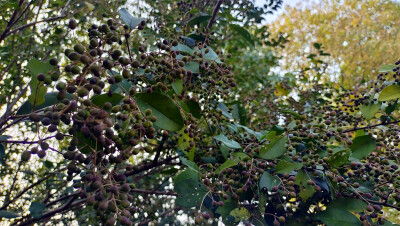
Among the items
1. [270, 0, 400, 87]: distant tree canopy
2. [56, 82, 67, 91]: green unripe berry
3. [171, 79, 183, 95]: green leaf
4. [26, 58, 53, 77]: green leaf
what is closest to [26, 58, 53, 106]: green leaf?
[26, 58, 53, 77]: green leaf

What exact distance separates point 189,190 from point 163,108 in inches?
12.2

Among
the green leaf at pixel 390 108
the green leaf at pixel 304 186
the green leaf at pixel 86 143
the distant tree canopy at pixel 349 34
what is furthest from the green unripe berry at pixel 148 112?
the distant tree canopy at pixel 349 34

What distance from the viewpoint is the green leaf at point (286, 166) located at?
1020 millimetres

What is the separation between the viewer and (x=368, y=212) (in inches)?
40.5

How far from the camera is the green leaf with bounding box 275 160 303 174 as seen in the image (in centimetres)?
102

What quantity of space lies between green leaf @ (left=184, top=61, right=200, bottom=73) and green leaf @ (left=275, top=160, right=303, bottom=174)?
15.4 inches

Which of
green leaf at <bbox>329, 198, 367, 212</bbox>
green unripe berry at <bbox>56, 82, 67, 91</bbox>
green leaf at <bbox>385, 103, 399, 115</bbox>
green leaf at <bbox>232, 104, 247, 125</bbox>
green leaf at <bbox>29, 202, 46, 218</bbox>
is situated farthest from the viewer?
green leaf at <bbox>232, 104, 247, 125</bbox>

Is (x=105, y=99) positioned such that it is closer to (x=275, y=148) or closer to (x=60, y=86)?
(x=60, y=86)

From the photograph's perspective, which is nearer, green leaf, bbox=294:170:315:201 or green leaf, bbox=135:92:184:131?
green leaf, bbox=135:92:184:131

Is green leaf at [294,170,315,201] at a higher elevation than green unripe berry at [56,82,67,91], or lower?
lower

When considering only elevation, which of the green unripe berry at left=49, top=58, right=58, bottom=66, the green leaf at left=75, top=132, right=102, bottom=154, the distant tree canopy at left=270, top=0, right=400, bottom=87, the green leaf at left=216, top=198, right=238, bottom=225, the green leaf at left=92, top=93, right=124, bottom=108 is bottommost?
the green leaf at left=216, top=198, right=238, bottom=225

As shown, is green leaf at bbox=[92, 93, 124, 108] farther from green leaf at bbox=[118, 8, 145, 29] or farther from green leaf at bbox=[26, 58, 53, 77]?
green leaf at bbox=[118, 8, 145, 29]

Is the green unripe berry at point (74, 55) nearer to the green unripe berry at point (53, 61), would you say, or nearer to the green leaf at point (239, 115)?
the green unripe berry at point (53, 61)

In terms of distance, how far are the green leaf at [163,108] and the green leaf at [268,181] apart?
0.32 meters
